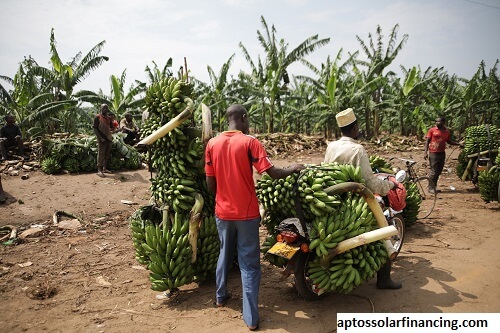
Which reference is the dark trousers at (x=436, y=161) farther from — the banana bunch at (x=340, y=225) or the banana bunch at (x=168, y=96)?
the banana bunch at (x=168, y=96)

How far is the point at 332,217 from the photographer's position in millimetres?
3557

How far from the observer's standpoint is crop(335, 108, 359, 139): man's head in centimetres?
404

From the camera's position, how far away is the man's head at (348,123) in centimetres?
404

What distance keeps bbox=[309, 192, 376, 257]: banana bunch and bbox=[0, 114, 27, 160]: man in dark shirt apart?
40.0ft

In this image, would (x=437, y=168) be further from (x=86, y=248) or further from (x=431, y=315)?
(x=86, y=248)

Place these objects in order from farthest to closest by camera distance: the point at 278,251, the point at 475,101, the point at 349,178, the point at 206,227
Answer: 1. the point at 475,101
2. the point at 206,227
3. the point at 349,178
4. the point at 278,251

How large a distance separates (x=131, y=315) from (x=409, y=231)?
5.11 metres

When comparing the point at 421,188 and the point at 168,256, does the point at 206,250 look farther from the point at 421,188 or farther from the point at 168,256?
the point at 421,188

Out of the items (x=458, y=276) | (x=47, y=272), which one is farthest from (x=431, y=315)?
(x=47, y=272)

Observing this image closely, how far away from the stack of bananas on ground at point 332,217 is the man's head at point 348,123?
46 centimetres

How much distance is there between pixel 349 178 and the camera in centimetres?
384

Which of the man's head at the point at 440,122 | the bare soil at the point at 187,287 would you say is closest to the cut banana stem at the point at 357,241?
the bare soil at the point at 187,287

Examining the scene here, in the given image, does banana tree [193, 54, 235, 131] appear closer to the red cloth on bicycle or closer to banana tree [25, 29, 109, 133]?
banana tree [25, 29, 109, 133]

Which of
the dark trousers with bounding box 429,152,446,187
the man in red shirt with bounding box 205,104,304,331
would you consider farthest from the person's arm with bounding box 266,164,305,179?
the dark trousers with bounding box 429,152,446,187
